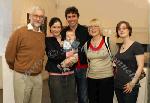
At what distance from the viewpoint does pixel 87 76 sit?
2.97 meters

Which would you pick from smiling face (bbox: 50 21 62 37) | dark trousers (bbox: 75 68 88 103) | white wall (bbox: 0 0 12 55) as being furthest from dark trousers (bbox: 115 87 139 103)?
white wall (bbox: 0 0 12 55)

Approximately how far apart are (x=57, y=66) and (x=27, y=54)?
0.33 m

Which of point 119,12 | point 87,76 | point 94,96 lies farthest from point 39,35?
point 119,12

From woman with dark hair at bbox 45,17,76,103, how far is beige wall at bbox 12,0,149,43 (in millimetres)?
2386

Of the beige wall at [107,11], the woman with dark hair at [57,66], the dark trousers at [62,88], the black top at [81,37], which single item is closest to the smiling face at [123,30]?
the black top at [81,37]

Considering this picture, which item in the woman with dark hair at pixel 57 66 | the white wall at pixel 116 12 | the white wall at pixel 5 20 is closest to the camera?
the woman with dark hair at pixel 57 66

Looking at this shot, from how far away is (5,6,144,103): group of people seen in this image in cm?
263

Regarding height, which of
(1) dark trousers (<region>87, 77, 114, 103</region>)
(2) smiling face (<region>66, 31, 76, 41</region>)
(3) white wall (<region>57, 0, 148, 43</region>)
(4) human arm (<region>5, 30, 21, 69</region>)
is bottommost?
(1) dark trousers (<region>87, 77, 114, 103</region>)

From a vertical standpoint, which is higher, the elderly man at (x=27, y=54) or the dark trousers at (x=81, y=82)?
the elderly man at (x=27, y=54)

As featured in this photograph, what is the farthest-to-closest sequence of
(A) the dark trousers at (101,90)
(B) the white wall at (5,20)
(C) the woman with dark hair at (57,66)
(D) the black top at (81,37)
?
(B) the white wall at (5,20) → (D) the black top at (81,37) → (A) the dark trousers at (101,90) → (C) the woman with dark hair at (57,66)

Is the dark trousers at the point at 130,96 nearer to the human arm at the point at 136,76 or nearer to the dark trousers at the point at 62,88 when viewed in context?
the human arm at the point at 136,76

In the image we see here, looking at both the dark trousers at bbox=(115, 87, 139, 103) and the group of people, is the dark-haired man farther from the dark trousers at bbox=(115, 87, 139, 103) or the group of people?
the dark trousers at bbox=(115, 87, 139, 103)

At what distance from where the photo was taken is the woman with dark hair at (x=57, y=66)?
2787mm

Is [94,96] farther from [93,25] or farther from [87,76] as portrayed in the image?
[93,25]
